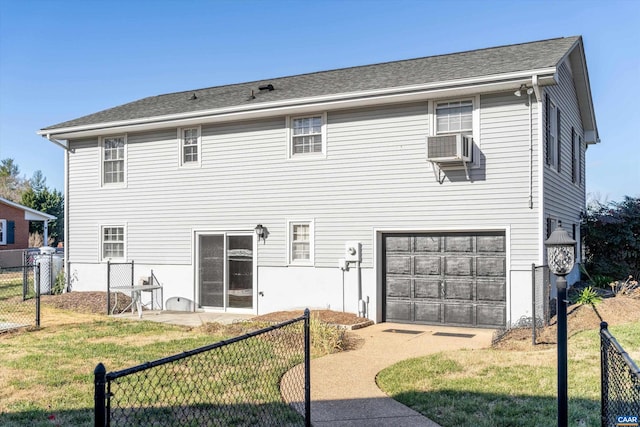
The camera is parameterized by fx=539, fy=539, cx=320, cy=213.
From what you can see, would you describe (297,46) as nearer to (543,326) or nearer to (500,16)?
(500,16)

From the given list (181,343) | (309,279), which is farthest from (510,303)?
(181,343)

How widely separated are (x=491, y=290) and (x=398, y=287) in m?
2.02

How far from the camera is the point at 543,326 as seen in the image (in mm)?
10516

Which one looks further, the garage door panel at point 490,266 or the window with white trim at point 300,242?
the window with white trim at point 300,242

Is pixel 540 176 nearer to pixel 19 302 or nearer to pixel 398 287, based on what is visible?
pixel 398 287

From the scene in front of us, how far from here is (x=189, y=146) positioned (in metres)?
14.7

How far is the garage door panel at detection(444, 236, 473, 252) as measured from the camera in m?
11.4

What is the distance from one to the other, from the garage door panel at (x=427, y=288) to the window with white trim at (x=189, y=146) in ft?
22.3

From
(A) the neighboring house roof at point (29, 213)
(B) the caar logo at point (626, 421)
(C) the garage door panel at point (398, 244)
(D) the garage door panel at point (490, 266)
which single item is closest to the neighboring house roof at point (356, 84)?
(C) the garage door panel at point (398, 244)

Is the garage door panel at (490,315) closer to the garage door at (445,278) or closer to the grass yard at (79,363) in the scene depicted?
the garage door at (445,278)

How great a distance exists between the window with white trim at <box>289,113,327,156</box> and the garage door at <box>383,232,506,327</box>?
2.81 m

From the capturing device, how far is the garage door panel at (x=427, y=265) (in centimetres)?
1172

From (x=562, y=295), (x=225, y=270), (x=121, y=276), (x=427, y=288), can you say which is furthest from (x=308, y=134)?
(x=562, y=295)

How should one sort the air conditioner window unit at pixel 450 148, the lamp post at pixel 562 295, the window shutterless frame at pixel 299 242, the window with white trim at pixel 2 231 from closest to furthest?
1. the lamp post at pixel 562 295
2. the air conditioner window unit at pixel 450 148
3. the window shutterless frame at pixel 299 242
4. the window with white trim at pixel 2 231
